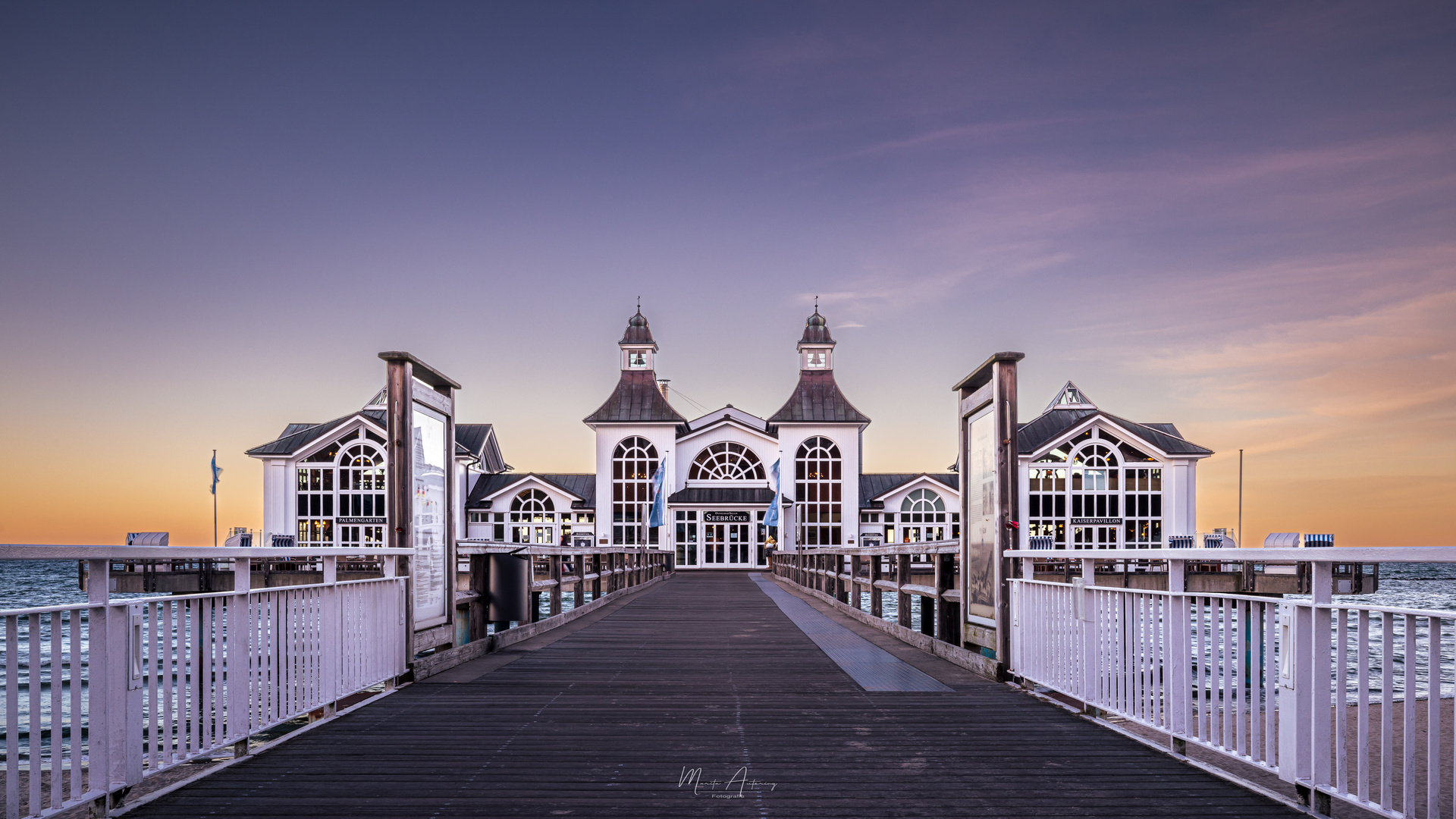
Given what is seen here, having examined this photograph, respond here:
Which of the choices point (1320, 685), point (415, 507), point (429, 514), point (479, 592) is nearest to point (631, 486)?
point (479, 592)

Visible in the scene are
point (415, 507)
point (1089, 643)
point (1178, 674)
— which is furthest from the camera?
point (415, 507)

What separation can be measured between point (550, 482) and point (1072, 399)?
91.2 feet

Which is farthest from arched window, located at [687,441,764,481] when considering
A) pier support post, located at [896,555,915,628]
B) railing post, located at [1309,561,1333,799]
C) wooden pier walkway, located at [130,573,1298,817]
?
railing post, located at [1309,561,1333,799]

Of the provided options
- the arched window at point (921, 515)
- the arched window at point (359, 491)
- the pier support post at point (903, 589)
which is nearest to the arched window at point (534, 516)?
the arched window at point (359, 491)

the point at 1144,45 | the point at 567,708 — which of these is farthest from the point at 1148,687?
the point at 1144,45

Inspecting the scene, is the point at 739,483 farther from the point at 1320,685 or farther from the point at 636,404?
the point at 1320,685

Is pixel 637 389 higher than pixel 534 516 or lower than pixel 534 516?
higher

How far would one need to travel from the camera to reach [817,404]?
5194 centimetres

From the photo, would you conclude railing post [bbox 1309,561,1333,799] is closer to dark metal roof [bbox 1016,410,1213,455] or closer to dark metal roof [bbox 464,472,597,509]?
dark metal roof [bbox 1016,410,1213,455]

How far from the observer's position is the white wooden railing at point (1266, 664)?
3.22m

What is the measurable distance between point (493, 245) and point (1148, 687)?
24.9m

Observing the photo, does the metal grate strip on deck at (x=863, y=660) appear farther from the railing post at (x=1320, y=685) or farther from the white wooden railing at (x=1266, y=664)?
the railing post at (x=1320, y=685)

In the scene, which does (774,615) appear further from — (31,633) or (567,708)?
(31,633)

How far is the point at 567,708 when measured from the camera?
6.23 m
